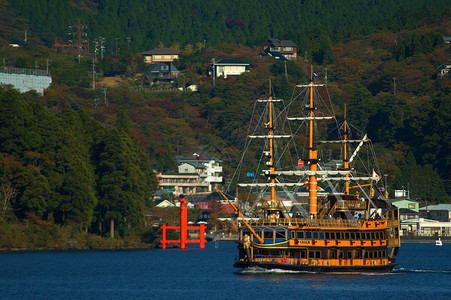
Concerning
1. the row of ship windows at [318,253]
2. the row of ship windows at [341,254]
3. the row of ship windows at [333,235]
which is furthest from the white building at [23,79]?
the row of ship windows at [333,235]

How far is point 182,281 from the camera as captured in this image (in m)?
77.6

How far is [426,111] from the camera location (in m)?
172

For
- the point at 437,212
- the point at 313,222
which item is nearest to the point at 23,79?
the point at 437,212

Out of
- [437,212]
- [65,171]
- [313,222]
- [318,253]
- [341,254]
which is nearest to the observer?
[313,222]

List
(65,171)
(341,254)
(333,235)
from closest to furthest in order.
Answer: (333,235) → (341,254) → (65,171)

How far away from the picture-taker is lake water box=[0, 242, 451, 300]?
223ft

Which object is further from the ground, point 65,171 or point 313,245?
point 65,171

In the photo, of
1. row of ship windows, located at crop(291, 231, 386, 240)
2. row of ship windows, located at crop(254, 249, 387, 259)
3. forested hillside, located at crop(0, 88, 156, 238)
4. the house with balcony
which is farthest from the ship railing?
the house with balcony

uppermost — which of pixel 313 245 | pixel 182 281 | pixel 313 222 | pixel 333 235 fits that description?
pixel 313 222

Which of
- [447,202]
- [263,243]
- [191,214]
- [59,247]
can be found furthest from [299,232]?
[447,202]

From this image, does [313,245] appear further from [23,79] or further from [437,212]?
[23,79]

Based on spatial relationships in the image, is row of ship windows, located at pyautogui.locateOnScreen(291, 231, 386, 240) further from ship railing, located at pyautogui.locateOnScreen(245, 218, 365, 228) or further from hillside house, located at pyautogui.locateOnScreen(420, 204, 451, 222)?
hillside house, located at pyautogui.locateOnScreen(420, 204, 451, 222)

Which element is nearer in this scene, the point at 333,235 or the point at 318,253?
the point at 333,235

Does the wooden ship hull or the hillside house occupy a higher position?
the hillside house
